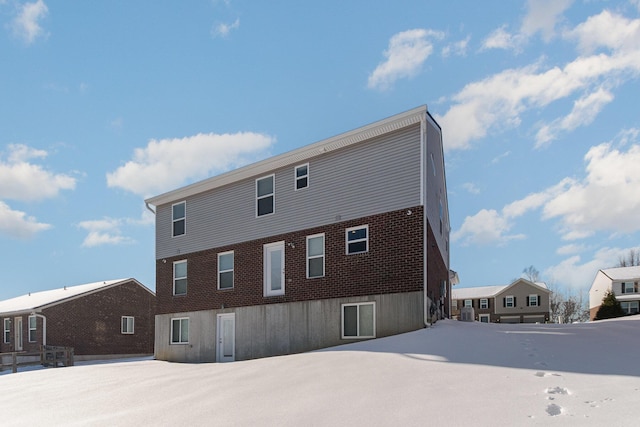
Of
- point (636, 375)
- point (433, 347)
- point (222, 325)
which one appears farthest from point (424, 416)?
point (222, 325)

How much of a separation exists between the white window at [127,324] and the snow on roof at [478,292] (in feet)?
128

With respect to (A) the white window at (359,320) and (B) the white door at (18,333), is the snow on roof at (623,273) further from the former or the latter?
(B) the white door at (18,333)

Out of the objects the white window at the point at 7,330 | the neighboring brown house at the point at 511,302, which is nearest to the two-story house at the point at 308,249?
the white window at the point at 7,330

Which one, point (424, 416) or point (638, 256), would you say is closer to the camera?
point (424, 416)

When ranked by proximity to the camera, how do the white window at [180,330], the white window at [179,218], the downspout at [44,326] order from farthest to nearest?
the downspout at [44,326] < the white window at [179,218] < the white window at [180,330]

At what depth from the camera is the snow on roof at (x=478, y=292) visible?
59719 mm

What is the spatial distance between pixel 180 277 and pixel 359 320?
979cm

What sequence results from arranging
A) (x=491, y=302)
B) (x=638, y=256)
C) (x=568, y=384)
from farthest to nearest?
(x=638, y=256), (x=491, y=302), (x=568, y=384)

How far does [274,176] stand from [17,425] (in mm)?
11816

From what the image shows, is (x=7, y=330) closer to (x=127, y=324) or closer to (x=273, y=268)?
(x=127, y=324)

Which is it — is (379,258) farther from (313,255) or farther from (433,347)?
(433,347)

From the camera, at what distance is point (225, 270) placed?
790 inches

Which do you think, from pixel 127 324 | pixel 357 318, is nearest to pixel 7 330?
pixel 127 324

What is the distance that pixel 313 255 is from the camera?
17078mm
